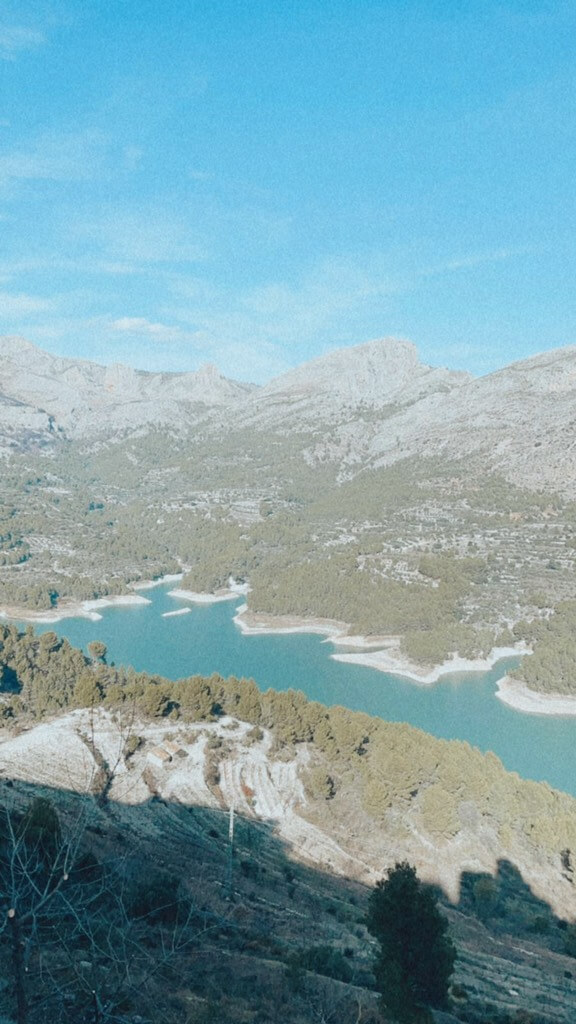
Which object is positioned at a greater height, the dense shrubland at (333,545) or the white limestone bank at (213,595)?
the dense shrubland at (333,545)

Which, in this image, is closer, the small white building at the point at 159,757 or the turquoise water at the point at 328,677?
the small white building at the point at 159,757

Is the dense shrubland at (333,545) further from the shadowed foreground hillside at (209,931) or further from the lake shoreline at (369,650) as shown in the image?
the shadowed foreground hillside at (209,931)

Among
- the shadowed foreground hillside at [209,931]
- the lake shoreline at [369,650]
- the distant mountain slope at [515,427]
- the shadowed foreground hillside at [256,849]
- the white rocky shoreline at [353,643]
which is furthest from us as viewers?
the distant mountain slope at [515,427]

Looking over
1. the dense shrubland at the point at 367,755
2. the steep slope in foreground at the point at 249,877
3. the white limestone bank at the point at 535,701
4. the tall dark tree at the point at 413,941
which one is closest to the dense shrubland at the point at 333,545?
the white limestone bank at the point at 535,701

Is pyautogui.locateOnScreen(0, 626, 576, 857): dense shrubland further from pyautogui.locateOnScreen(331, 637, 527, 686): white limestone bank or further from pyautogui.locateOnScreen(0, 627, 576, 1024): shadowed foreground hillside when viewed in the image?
pyautogui.locateOnScreen(331, 637, 527, 686): white limestone bank

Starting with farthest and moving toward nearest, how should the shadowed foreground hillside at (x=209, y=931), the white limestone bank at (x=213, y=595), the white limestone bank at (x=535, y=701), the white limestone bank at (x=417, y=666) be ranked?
the white limestone bank at (x=213, y=595), the white limestone bank at (x=417, y=666), the white limestone bank at (x=535, y=701), the shadowed foreground hillside at (x=209, y=931)

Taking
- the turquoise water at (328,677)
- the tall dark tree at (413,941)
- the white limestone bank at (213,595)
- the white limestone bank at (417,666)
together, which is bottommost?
the turquoise water at (328,677)

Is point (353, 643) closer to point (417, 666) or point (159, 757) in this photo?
point (417, 666)

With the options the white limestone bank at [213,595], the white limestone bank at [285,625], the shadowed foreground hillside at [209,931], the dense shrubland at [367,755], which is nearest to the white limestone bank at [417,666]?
the white limestone bank at [285,625]
